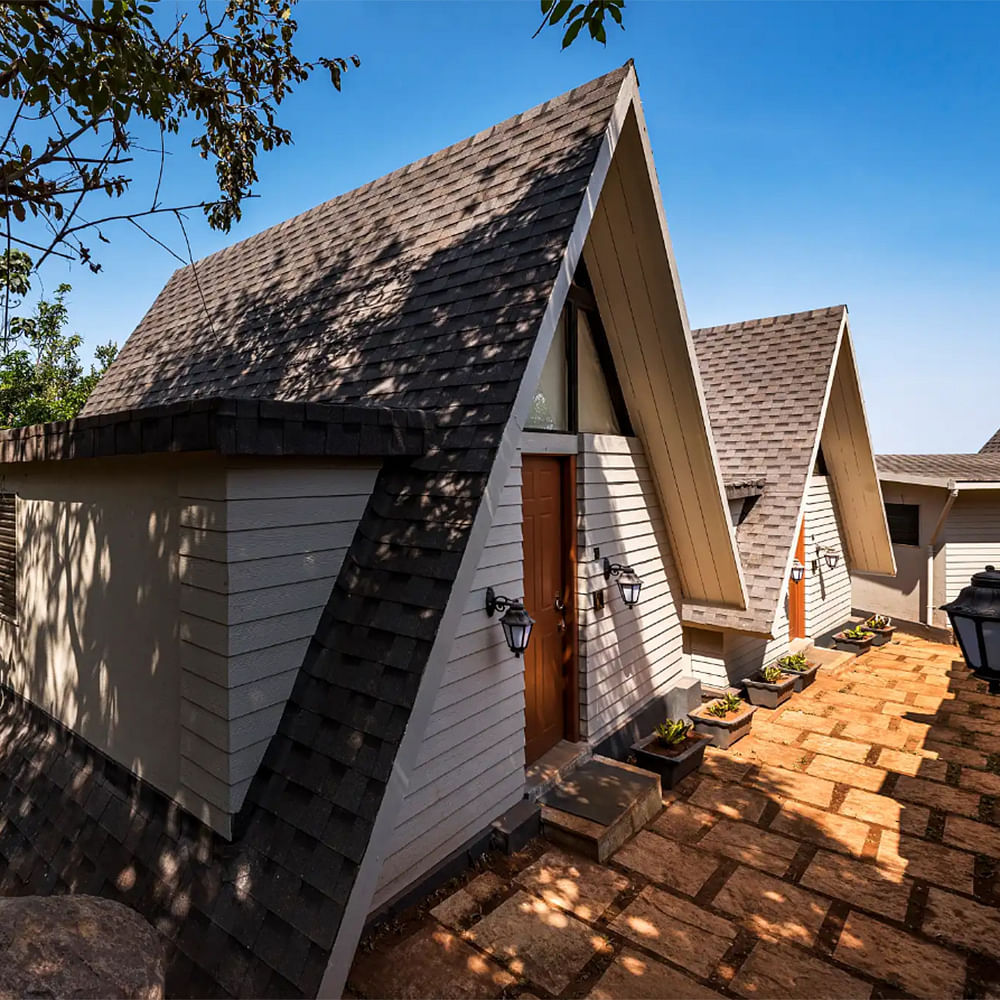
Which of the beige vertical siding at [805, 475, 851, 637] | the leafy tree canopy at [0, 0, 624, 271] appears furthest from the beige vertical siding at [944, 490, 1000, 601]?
the leafy tree canopy at [0, 0, 624, 271]

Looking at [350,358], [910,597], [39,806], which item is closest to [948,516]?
[910,597]

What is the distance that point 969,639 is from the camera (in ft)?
8.93

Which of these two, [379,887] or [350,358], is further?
[350,358]

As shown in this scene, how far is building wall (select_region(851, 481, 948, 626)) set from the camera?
1309 centimetres

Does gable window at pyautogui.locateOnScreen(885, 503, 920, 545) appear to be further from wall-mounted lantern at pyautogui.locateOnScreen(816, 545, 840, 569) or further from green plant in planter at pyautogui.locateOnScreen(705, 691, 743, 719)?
green plant in planter at pyautogui.locateOnScreen(705, 691, 743, 719)

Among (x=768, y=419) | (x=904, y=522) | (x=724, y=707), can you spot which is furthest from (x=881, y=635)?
(x=724, y=707)

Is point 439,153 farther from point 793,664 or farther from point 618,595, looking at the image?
point 793,664

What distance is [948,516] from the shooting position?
13.0 meters

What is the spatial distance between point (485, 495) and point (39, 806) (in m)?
4.06

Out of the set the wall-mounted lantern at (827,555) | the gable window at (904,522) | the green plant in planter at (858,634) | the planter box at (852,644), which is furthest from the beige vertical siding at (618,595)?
the gable window at (904,522)

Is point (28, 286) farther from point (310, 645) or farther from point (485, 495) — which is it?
point (485, 495)

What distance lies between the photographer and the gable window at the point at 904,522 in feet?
44.2

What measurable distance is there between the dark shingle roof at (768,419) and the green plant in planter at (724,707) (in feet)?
3.07

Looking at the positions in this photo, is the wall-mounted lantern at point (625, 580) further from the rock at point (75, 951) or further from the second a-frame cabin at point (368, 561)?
the rock at point (75, 951)
